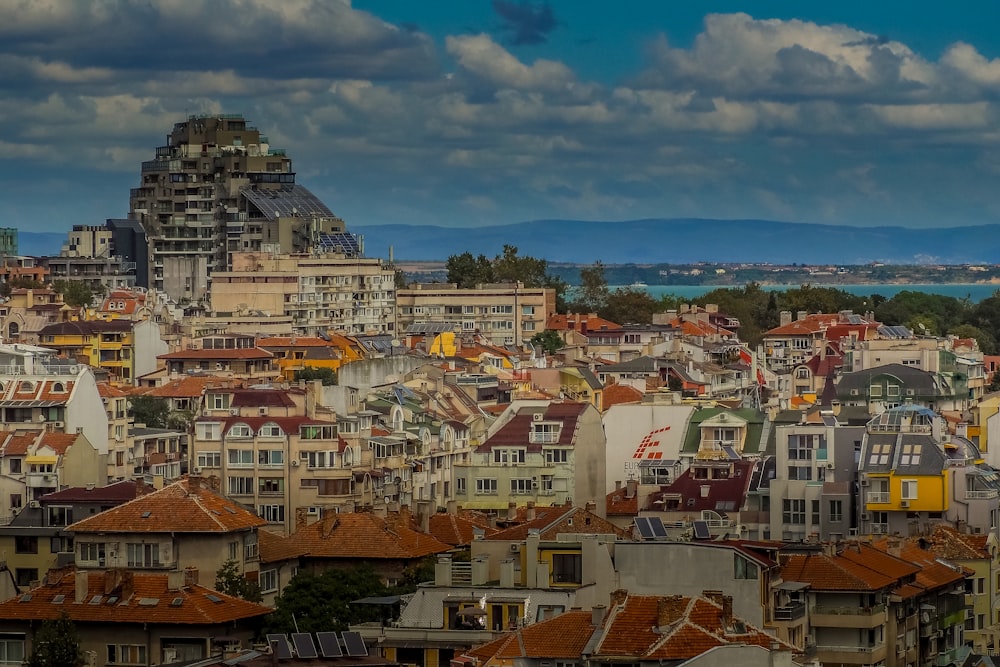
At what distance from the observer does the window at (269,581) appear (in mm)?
73688

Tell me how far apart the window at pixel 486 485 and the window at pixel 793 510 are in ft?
42.1

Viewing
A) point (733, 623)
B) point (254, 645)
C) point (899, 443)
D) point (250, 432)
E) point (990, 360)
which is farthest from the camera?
point (990, 360)

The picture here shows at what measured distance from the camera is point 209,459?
9856cm

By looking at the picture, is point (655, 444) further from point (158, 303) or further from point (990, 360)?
point (158, 303)

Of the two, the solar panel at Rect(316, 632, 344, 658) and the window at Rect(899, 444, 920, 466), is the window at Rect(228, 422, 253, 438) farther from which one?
the solar panel at Rect(316, 632, 344, 658)

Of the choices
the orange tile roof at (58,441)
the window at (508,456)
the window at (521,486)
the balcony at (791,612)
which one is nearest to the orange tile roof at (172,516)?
the balcony at (791,612)

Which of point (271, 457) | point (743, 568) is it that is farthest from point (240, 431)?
point (743, 568)

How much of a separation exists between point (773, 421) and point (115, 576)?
141ft

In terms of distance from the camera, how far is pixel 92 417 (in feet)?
355

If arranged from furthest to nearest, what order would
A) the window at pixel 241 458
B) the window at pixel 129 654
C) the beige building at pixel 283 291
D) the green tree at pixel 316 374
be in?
the beige building at pixel 283 291, the green tree at pixel 316 374, the window at pixel 241 458, the window at pixel 129 654

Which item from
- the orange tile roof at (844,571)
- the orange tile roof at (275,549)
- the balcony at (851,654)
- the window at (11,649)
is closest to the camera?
the window at (11,649)

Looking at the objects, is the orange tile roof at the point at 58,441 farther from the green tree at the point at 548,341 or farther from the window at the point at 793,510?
the green tree at the point at 548,341

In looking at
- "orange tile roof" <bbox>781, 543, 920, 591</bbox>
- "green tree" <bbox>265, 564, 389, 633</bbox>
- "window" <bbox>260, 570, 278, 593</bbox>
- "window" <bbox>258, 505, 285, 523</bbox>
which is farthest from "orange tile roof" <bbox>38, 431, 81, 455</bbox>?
"orange tile roof" <bbox>781, 543, 920, 591</bbox>

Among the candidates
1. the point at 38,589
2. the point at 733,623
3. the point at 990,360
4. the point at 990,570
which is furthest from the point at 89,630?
the point at 990,360
